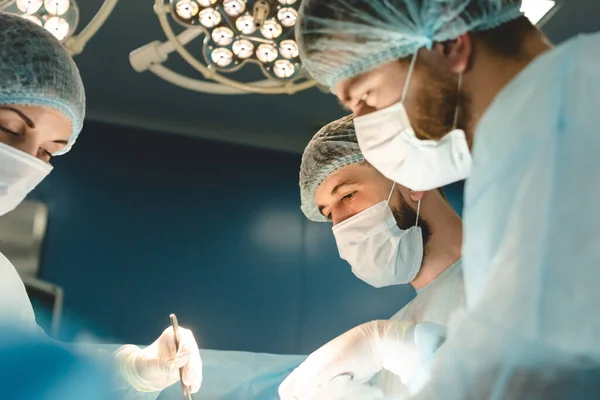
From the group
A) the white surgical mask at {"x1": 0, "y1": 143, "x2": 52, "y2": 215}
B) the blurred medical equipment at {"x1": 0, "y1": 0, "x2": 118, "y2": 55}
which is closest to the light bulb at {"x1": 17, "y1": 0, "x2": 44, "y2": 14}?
the blurred medical equipment at {"x1": 0, "y1": 0, "x2": 118, "y2": 55}

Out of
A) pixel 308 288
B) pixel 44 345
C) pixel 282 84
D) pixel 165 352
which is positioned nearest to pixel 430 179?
pixel 165 352

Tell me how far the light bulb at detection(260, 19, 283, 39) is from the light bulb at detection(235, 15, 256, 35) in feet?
0.13

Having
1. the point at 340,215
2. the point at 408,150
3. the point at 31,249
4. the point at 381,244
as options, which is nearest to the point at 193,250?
the point at 31,249

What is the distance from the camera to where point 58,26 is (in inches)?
77.4

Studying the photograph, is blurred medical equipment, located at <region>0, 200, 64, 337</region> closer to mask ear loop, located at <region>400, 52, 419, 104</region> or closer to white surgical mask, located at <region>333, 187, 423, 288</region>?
white surgical mask, located at <region>333, 187, 423, 288</region>

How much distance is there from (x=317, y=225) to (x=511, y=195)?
8.73 ft

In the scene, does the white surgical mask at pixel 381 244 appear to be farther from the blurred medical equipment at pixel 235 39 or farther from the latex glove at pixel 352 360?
the blurred medical equipment at pixel 235 39

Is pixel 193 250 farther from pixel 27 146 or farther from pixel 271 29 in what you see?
pixel 27 146

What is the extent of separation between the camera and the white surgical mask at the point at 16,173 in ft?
4.95

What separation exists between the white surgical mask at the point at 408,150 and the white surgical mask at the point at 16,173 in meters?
0.88

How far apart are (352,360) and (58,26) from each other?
4.59 ft

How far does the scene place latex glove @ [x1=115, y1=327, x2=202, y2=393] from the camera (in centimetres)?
159

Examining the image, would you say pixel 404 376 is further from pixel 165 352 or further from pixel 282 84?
pixel 282 84

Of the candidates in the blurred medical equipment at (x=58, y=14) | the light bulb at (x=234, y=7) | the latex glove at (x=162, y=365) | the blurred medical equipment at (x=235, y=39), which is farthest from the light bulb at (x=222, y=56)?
the latex glove at (x=162, y=365)
